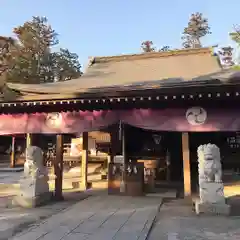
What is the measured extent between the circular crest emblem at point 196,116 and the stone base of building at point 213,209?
7.19ft

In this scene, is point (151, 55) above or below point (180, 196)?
above

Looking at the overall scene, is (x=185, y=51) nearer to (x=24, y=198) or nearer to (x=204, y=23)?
(x=24, y=198)

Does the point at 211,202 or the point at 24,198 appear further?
the point at 24,198

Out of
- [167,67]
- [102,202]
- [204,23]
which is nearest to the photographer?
[102,202]

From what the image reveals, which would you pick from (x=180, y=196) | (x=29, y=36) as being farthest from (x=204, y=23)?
(x=180, y=196)

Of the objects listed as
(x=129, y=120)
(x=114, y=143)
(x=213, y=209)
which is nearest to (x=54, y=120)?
(x=129, y=120)

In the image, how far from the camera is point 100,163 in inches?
642

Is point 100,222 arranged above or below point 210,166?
below

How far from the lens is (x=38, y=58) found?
97.9 feet

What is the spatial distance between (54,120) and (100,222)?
383 cm

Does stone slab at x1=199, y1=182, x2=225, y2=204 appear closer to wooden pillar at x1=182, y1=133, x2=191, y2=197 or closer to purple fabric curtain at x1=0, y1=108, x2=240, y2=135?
wooden pillar at x1=182, y1=133, x2=191, y2=197

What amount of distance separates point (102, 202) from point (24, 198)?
7.05ft

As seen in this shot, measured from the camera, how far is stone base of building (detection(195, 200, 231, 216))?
20.5 ft

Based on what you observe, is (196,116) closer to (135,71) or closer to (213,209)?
(213,209)
